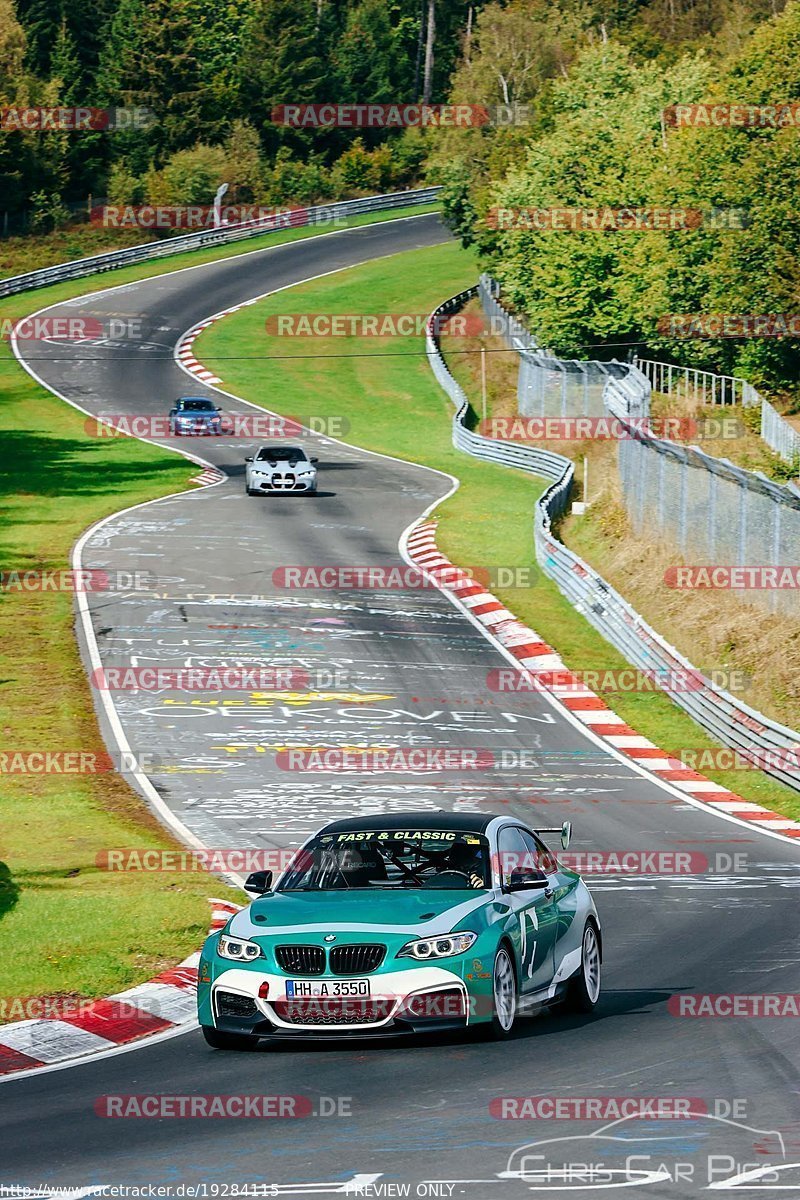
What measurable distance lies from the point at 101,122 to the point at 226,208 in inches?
442

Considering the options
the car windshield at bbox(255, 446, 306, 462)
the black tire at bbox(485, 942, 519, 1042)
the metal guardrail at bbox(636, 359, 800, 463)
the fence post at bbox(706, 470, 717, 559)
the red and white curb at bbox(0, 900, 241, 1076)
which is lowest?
the car windshield at bbox(255, 446, 306, 462)

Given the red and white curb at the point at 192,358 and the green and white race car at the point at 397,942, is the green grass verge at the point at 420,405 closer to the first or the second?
the red and white curb at the point at 192,358

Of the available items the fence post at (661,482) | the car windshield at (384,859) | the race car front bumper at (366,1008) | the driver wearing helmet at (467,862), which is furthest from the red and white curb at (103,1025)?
the fence post at (661,482)

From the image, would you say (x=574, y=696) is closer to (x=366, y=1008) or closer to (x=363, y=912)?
(x=363, y=912)

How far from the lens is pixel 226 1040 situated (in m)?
11.6

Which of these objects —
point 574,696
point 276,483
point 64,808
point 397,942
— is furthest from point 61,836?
point 276,483

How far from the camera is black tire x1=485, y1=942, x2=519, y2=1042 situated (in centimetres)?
1150

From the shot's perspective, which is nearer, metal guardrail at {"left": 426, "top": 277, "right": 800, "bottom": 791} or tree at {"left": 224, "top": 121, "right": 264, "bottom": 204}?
metal guardrail at {"left": 426, "top": 277, "right": 800, "bottom": 791}

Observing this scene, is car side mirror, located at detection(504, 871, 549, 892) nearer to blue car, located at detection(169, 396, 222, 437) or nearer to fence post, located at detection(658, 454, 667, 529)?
fence post, located at detection(658, 454, 667, 529)

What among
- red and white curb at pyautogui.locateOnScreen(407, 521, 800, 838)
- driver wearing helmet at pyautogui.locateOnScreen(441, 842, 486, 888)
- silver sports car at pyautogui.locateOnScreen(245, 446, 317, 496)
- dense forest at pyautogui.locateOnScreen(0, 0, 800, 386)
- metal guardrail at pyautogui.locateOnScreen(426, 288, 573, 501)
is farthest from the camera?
dense forest at pyautogui.locateOnScreen(0, 0, 800, 386)

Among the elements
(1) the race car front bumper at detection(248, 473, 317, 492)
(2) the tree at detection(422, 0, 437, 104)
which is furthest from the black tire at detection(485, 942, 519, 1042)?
(2) the tree at detection(422, 0, 437, 104)

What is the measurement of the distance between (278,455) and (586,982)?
1516 inches

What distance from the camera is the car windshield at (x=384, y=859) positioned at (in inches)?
496

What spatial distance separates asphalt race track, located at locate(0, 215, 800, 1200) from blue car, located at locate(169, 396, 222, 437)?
333 centimetres
